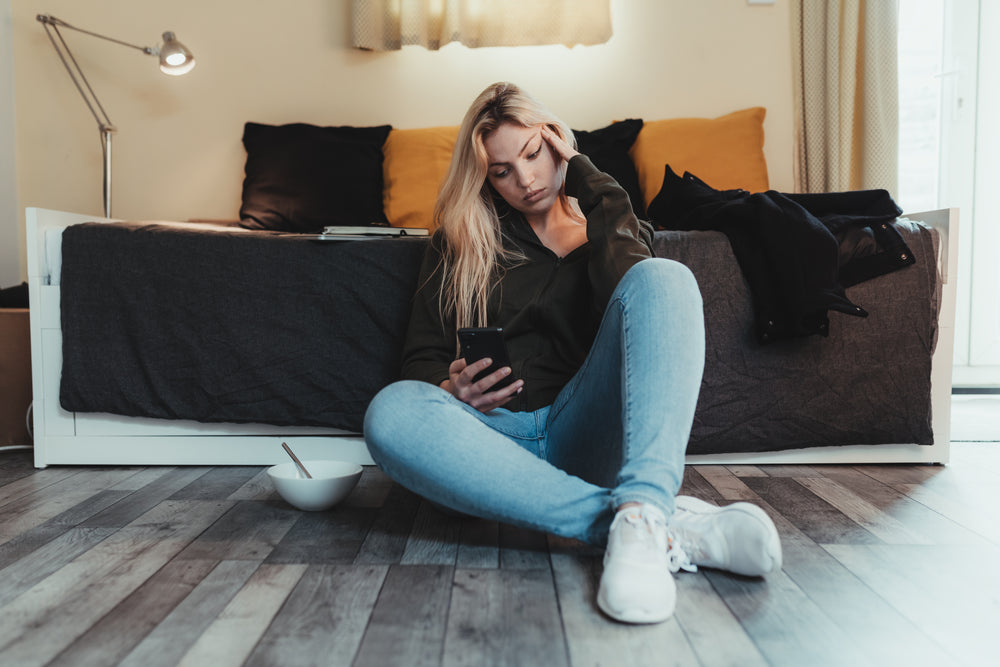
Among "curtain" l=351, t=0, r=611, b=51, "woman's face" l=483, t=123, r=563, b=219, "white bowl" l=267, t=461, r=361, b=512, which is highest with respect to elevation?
"curtain" l=351, t=0, r=611, b=51

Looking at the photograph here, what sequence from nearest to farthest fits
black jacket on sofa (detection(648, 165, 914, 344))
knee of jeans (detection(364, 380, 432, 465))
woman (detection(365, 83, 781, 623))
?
woman (detection(365, 83, 781, 623)) < knee of jeans (detection(364, 380, 432, 465)) < black jacket on sofa (detection(648, 165, 914, 344))

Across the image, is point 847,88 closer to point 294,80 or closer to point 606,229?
point 606,229

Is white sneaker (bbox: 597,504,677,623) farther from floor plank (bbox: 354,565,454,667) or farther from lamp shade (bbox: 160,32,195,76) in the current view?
lamp shade (bbox: 160,32,195,76)

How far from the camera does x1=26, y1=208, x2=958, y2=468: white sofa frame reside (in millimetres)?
1632

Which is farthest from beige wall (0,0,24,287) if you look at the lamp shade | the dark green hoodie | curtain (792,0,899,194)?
curtain (792,0,899,194)

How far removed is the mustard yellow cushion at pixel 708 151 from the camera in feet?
7.60

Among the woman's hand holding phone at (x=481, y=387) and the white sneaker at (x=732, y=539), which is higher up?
the woman's hand holding phone at (x=481, y=387)

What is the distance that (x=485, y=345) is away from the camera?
103 centimetres

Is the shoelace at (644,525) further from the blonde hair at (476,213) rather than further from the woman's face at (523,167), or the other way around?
the woman's face at (523,167)

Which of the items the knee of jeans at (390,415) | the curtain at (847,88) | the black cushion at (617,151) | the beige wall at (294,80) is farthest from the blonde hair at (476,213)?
the curtain at (847,88)

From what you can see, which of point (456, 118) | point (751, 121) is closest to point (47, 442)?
point (456, 118)

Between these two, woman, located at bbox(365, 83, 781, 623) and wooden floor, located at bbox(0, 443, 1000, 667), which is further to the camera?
woman, located at bbox(365, 83, 781, 623)

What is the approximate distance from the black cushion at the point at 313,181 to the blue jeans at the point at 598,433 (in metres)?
1.46

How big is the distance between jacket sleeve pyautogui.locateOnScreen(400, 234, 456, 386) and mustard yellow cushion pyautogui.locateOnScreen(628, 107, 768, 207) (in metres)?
1.22
